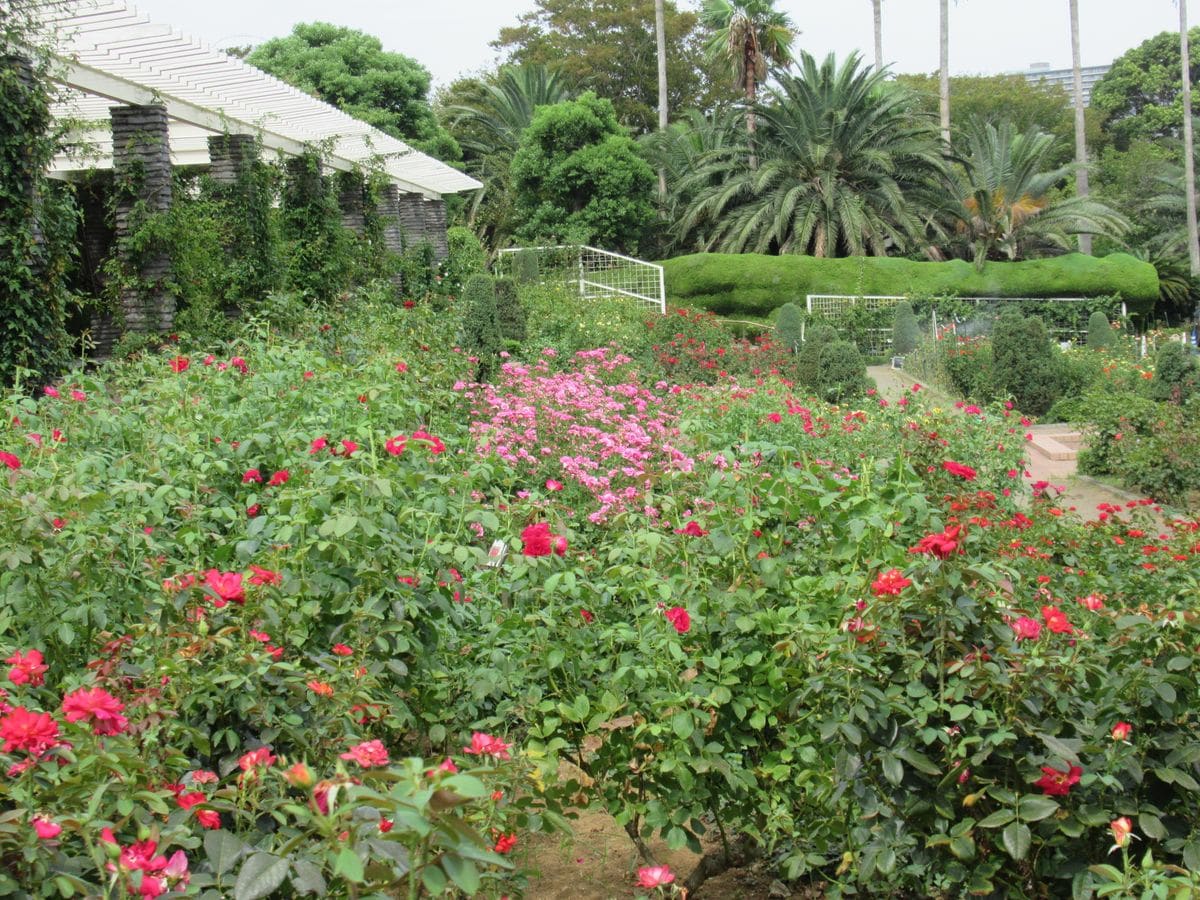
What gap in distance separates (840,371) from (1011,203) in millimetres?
14787

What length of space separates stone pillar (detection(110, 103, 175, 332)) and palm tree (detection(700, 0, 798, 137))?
19.4 m

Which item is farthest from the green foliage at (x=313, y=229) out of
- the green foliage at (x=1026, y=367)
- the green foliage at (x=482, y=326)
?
the green foliage at (x=1026, y=367)

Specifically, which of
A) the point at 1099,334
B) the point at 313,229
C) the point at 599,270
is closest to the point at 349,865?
the point at 313,229

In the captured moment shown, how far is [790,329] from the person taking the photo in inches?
616

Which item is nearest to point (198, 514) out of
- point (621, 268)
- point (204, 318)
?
point (204, 318)

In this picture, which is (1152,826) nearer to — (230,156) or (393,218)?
(230,156)

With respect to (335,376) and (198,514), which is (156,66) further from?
(198,514)

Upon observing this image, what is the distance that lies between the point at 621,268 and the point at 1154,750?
19.5 metres

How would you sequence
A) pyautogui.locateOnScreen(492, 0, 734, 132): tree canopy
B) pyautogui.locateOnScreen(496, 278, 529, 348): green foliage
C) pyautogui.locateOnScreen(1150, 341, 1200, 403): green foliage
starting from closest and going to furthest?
1. pyautogui.locateOnScreen(1150, 341, 1200, 403): green foliage
2. pyautogui.locateOnScreen(496, 278, 529, 348): green foliage
3. pyautogui.locateOnScreen(492, 0, 734, 132): tree canopy

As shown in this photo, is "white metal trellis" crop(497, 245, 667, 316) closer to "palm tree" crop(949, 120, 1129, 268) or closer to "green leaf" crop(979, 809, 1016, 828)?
"palm tree" crop(949, 120, 1129, 268)

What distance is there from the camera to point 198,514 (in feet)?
8.53

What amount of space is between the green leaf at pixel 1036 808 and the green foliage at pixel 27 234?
6.80 m

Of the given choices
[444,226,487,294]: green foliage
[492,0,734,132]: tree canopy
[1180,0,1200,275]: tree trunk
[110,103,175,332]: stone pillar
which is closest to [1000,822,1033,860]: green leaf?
[110,103,175,332]: stone pillar

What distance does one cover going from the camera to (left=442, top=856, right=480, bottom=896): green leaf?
44.4 inches
